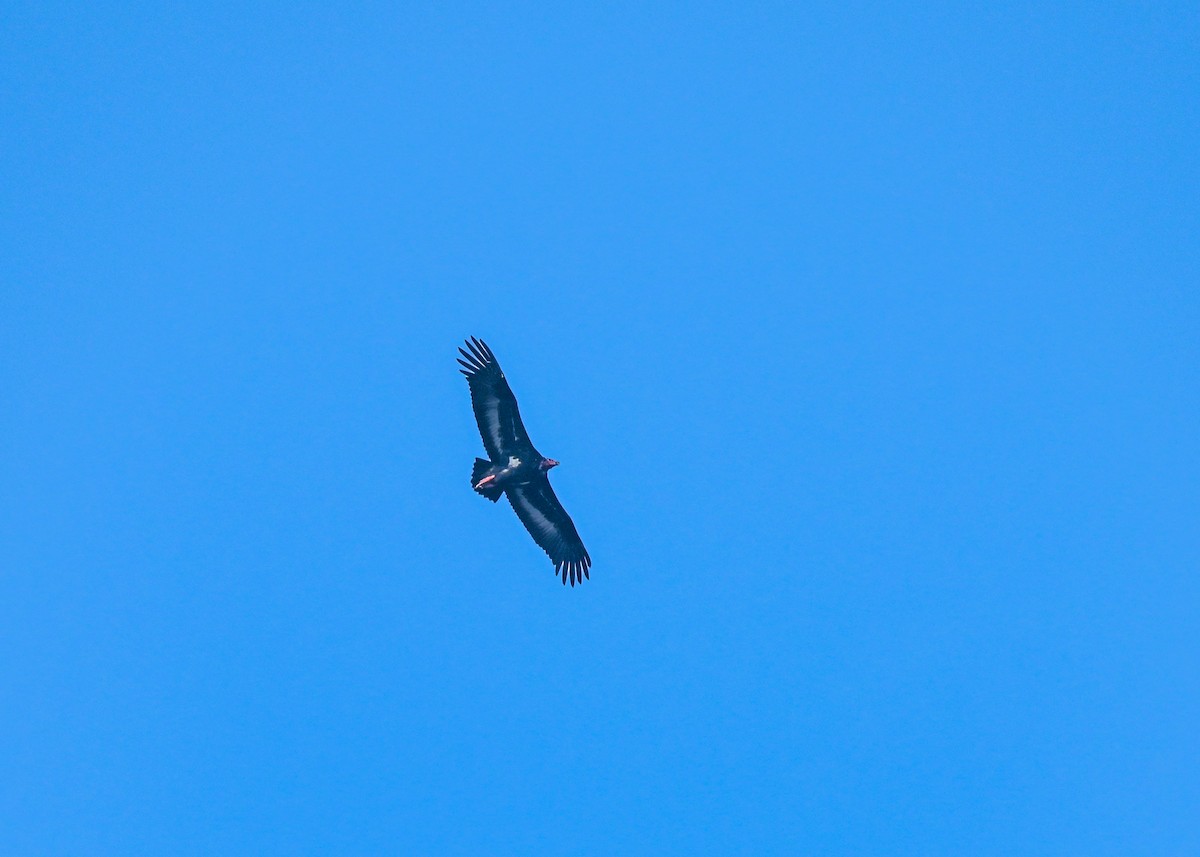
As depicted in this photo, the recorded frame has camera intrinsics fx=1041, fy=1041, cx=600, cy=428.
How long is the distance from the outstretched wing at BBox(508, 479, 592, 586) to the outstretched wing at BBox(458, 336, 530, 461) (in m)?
1.77

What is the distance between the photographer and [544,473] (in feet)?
86.6

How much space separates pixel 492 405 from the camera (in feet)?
84.1

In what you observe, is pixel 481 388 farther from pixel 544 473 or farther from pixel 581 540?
pixel 581 540

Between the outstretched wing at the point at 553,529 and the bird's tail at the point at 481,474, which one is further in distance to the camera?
the outstretched wing at the point at 553,529

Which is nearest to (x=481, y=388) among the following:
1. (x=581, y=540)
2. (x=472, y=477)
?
(x=472, y=477)

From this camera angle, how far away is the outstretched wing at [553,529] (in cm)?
2717

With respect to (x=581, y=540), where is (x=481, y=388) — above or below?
above

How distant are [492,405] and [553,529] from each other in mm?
3975

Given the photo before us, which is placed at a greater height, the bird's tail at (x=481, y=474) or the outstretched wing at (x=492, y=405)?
the outstretched wing at (x=492, y=405)

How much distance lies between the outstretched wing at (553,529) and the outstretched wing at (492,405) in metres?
1.77

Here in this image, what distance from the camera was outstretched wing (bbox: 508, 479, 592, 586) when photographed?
27.2 meters

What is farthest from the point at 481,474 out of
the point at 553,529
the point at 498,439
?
the point at 553,529

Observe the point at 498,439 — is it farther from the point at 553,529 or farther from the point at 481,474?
the point at 553,529

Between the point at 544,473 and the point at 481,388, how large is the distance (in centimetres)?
275
